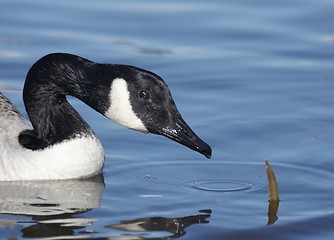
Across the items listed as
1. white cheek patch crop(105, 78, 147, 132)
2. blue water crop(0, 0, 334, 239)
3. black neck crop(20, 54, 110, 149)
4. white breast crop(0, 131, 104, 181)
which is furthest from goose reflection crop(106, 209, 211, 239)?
white breast crop(0, 131, 104, 181)

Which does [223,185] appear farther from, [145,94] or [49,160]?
[49,160]

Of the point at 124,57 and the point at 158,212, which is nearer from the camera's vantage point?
the point at 158,212

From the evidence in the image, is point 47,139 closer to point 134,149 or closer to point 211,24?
point 134,149

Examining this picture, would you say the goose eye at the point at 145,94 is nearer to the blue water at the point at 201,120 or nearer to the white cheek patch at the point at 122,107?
the white cheek patch at the point at 122,107

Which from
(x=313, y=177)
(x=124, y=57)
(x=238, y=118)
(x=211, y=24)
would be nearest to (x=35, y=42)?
(x=124, y=57)

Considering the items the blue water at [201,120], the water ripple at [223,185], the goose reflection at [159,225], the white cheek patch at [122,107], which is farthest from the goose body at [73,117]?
the goose reflection at [159,225]

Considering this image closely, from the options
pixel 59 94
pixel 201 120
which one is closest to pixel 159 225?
pixel 59 94

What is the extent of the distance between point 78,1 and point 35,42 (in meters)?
1.86

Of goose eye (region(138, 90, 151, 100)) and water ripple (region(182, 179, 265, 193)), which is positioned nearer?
goose eye (region(138, 90, 151, 100))

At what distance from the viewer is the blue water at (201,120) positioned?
10445mm

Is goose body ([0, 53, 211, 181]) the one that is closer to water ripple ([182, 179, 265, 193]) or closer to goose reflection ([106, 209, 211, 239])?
Answer: water ripple ([182, 179, 265, 193])

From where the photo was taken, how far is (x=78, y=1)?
17.6 metres

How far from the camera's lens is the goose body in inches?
434

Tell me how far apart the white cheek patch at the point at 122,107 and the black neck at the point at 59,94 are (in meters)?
0.06
